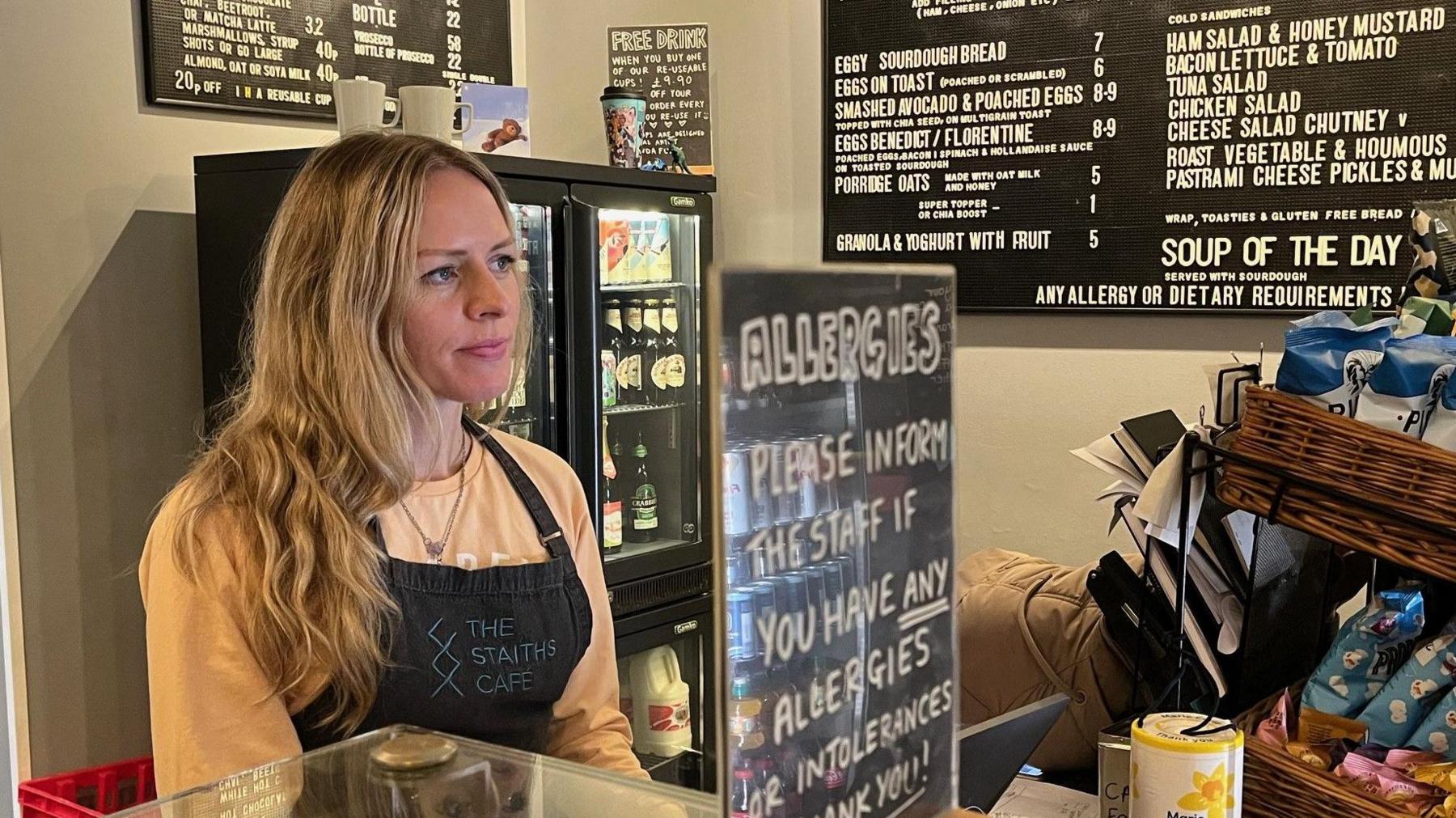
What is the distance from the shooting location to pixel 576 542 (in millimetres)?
1859

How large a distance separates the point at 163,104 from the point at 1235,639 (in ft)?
8.14

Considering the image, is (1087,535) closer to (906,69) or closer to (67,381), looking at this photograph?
(906,69)

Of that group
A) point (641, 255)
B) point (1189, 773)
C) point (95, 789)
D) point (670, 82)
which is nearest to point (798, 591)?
point (1189, 773)

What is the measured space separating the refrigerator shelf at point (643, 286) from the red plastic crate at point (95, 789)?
1.44 m

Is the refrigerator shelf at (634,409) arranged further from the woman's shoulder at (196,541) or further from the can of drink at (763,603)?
the can of drink at (763,603)

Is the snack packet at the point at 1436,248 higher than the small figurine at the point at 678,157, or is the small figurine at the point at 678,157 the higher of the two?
the small figurine at the point at 678,157

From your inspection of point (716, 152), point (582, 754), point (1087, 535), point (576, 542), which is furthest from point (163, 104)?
point (1087, 535)

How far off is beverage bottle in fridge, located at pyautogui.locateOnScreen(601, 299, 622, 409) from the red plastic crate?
1313mm

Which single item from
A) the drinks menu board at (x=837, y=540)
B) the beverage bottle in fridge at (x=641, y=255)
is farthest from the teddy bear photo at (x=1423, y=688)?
the beverage bottle in fridge at (x=641, y=255)

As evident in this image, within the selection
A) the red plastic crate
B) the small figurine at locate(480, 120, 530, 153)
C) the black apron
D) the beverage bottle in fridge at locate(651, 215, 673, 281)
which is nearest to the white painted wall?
the red plastic crate

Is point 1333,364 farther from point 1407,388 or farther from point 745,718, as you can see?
point 745,718

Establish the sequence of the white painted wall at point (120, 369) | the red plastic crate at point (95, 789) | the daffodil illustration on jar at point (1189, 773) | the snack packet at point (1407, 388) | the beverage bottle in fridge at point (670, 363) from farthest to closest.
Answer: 1. the beverage bottle in fridge at point (670, 363)
2. the white painted wall at point (120, 369)
3. the red plastic crate at point (95, 789)
4. the snack packet at point (1407, 388)
5. the daffodil illustration on jar at point (1189, 773)

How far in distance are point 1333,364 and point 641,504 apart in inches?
92.9

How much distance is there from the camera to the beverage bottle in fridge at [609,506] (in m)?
3.33
